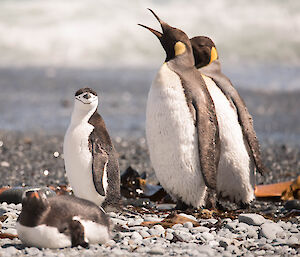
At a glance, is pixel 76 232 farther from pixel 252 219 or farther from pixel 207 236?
pixel 252 219

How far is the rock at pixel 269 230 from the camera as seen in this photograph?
185 inches

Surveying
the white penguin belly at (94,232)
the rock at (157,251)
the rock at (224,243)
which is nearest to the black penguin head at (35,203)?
the white penguin belly at (94,232)

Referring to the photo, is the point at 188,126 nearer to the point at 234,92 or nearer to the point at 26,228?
the point at 234,92

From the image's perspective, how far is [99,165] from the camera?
505 cm

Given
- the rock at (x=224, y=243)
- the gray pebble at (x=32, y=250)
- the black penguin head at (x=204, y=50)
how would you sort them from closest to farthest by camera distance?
1. the gray pebble at (x=32, y=250)
2. the rock at (x=224, y=243)
3. the black penguin head at (x=204, y=50)

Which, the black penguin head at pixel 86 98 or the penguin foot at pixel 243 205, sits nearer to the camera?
the black penguin head at pixel 86 98

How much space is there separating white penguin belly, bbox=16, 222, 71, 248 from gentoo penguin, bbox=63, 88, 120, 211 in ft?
3.43

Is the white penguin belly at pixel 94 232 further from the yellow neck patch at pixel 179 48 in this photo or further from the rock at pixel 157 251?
the yellow neck patch at pixel 179 48

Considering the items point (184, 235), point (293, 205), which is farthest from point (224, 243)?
point (293, 205)

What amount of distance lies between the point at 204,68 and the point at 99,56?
2122 centimetres

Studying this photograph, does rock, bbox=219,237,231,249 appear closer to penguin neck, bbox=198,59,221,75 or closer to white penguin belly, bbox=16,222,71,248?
white penguin belly, bbox=16,222,71,248

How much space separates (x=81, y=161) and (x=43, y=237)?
121 cm

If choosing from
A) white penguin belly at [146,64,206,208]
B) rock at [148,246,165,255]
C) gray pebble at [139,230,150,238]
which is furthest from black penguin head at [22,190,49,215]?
white penguin belly at [146,64,206,208]

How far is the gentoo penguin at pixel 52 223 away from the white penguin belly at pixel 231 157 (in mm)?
1929
